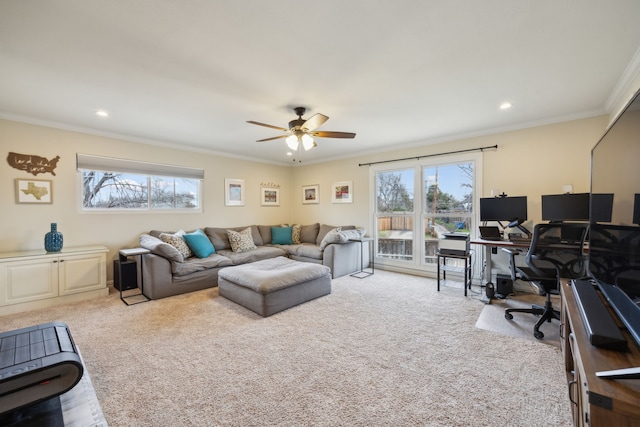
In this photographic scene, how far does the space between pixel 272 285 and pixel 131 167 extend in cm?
327

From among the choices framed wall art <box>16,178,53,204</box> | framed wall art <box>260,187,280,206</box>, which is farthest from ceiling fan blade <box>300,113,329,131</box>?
framed wall art <box>16,178,53,204</box>

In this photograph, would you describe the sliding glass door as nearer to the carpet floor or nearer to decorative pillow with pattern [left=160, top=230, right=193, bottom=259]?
the carpet floor

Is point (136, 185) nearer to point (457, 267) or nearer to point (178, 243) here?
point (178, 243)

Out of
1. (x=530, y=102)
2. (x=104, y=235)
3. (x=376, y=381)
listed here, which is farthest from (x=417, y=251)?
(x=104, y=235)

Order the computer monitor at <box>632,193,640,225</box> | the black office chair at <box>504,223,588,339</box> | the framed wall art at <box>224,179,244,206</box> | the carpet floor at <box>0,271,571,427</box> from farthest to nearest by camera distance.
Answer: the framed wall art at <box>224,179,244,206</box>
the black office chair at <box>504,223,588,339</box>
the carpet floor at <box>0,271,571,427</box>
the computer monitor at <box>632,193,640,225</box>

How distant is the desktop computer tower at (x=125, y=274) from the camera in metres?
3.75

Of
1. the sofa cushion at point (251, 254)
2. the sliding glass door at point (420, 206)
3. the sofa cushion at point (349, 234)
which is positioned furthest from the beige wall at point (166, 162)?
the sofa cushion at point (349, 234)

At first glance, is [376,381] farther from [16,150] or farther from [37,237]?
[16,150]

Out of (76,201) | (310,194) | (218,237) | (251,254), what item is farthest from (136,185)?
(310,194)

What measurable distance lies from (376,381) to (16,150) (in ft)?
16.5

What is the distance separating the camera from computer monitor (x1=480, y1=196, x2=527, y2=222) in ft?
11.7

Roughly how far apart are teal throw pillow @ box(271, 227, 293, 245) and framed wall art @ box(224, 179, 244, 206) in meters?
0.97

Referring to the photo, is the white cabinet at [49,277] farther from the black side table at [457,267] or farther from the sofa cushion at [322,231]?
the black side table at [457,267]

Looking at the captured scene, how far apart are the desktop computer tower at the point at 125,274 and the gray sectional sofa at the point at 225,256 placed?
0.94 feet
